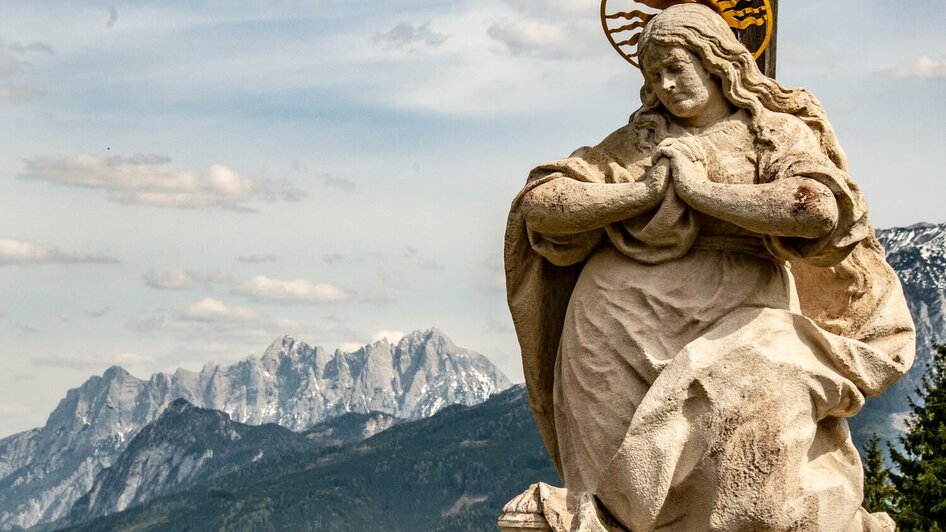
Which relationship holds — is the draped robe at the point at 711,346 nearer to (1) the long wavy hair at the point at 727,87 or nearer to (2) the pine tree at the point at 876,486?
(1) the long wavy hair at the point at 727,87

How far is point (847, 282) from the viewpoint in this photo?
11258 mm

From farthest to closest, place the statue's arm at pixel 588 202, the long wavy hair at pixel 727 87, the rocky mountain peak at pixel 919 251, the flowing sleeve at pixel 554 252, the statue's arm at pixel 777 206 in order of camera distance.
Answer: the rocky mountain peak at pixel 919 251
the long wavy hair at pixel 727 87
the flowing sleeve at pixel 554 252
the statue's arm at pixel 588 202
the statue's arm at pixel 777 206

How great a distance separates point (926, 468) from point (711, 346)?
23.2 m

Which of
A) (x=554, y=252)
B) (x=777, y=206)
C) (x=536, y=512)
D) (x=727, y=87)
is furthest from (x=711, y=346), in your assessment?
(x=727, y=87)

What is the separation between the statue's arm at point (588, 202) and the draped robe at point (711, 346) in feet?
0.34

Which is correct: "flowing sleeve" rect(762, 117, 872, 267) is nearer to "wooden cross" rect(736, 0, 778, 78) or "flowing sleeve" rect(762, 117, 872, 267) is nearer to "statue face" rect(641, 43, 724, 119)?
"statue face" rect(641, 43, 724, 119)

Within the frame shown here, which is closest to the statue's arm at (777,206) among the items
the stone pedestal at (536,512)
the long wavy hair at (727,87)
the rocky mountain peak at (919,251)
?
the long wavy hair at (727,87)

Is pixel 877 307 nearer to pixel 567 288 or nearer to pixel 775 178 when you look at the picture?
pixel 775 178

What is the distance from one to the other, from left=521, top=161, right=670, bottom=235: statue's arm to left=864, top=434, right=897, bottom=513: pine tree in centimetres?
2219

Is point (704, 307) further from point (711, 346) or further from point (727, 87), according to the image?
point (727, 87)

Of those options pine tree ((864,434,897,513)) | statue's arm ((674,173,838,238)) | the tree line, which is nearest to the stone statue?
statue's arm ((674,173,838,238))

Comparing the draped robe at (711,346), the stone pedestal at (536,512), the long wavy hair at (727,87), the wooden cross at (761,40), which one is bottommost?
the stone pedestal at (536,512)

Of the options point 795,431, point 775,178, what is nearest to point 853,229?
point 775,178

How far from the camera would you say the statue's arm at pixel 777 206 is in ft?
33.3
